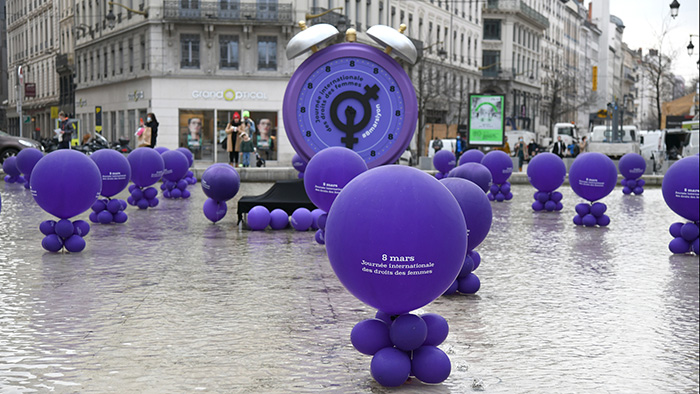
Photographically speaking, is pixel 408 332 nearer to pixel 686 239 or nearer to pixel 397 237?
pixel 397 237

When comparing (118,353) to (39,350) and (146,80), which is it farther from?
(146,80)

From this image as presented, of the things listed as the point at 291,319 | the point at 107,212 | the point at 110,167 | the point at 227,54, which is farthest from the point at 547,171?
the point at 227,54

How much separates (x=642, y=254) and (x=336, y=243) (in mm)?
7568

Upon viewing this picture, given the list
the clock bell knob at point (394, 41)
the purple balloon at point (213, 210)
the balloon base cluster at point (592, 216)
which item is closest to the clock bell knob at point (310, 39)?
the clock bell knob at point (394, 41)

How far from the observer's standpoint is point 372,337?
5.23m

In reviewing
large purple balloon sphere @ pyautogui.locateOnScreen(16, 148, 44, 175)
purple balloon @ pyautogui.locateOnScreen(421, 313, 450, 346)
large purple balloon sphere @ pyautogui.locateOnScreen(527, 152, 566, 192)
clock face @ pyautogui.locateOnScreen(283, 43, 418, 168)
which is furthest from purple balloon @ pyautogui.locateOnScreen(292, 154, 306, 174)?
purple balloon @ pyautogui.locateOnScreen(421, 313, 450, 346)

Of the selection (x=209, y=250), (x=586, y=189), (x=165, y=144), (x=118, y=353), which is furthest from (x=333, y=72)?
(x=165, y=144)

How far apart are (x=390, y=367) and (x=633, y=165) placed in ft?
67.1

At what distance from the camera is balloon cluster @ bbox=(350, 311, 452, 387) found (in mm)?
5098

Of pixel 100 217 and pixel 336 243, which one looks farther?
pixel 100 217

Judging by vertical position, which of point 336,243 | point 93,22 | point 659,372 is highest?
point 93,22

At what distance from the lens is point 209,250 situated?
36.0 feet

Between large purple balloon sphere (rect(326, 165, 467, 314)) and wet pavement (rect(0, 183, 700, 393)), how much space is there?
0.63 metres

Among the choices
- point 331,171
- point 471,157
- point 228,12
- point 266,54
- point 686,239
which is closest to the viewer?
point 331,171
